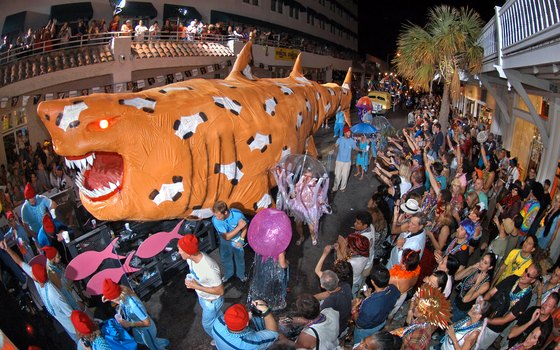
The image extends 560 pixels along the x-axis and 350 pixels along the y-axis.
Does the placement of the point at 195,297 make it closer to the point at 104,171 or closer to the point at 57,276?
the point at 57,276

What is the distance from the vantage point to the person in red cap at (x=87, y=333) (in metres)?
2.87

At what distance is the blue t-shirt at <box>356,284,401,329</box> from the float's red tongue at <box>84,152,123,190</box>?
10.3 ft

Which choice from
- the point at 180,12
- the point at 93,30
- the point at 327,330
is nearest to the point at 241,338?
the point at 327,330

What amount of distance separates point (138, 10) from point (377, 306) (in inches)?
633

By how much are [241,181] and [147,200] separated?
1545mm

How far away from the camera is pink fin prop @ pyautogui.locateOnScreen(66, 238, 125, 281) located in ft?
14.5

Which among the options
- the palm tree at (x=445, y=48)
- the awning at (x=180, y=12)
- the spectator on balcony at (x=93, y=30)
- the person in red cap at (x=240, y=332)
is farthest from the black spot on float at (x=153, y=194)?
the awning at (x=180, y=12)

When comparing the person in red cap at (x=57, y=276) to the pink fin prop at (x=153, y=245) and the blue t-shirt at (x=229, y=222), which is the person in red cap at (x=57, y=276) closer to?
the pink fin prop at (x=153, y=245)

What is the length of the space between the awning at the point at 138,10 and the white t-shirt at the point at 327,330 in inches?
614

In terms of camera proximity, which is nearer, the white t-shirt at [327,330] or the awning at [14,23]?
the white t-shirt at [327,330]

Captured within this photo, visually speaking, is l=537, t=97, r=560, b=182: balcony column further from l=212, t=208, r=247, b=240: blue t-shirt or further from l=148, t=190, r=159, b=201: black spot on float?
l=148, t=190, r=159, b=201: black spot on float

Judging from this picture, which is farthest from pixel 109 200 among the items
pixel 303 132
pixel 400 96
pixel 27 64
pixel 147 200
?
pixel 400 96

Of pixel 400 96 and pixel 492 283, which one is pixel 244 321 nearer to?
pixel 492 283

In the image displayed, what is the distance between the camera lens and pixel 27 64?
31.1 feet
